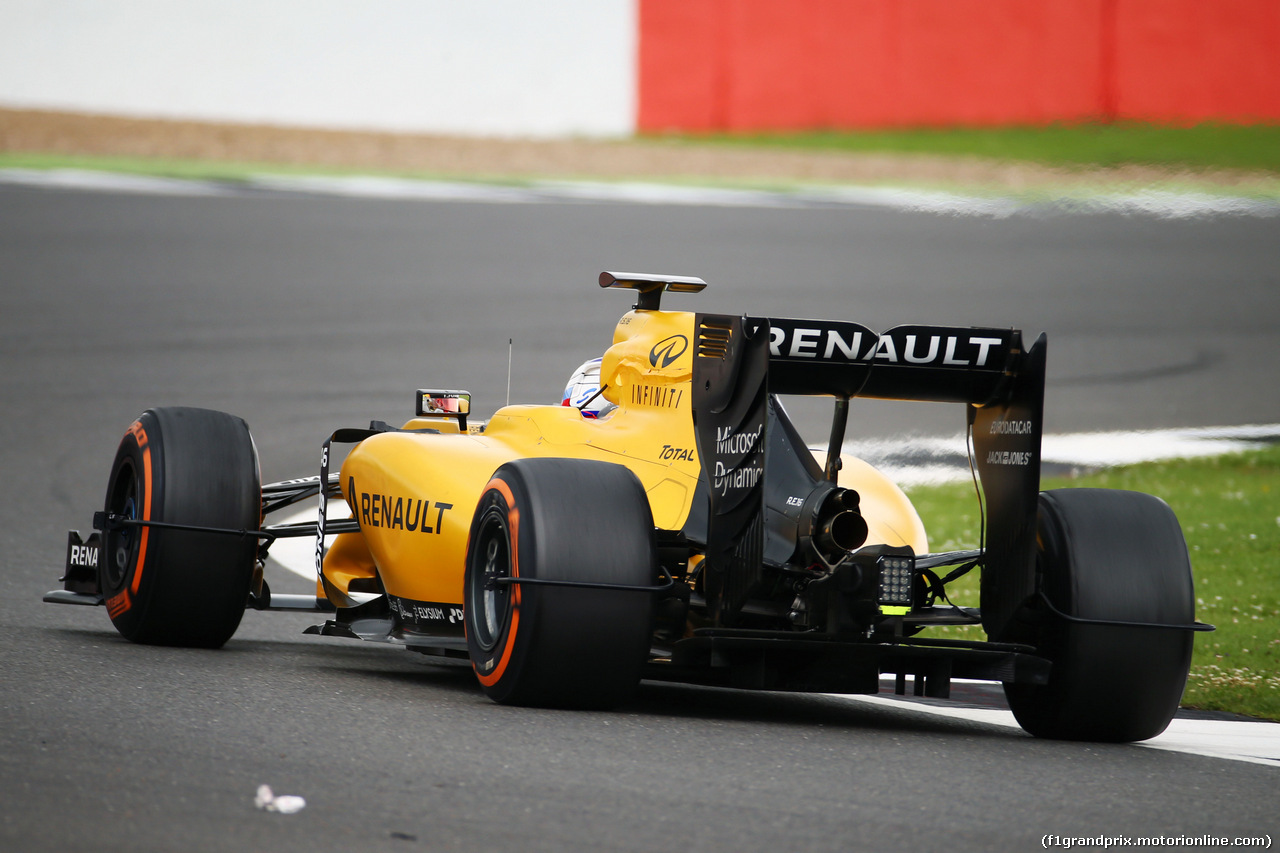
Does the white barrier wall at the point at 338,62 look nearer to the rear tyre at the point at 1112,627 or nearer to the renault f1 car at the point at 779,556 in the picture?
the renault f1 car at the point at 779,556

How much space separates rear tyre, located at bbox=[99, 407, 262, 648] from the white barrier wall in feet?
68.9

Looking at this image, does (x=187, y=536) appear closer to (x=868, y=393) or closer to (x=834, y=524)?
(x=834, y=524)

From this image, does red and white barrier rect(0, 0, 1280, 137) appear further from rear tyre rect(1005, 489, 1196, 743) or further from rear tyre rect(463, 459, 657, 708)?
rear tyre rect(463, 459, 657, 708)

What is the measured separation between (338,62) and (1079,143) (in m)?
11.7

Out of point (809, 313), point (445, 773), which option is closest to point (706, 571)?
point (445, 773)

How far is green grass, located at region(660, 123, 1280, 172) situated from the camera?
2173 centimetres

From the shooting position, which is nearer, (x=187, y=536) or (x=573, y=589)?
(x=573, y=589)

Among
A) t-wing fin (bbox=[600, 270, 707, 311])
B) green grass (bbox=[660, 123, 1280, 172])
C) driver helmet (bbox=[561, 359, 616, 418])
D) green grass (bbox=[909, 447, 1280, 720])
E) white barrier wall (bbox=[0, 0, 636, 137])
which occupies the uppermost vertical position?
white barrier wall (bbox=[0, 0, 636, 137])

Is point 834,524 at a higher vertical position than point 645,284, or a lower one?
lower

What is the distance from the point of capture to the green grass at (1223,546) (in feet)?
27.1

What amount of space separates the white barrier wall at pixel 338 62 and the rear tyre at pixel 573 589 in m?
23.1

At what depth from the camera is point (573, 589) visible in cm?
605

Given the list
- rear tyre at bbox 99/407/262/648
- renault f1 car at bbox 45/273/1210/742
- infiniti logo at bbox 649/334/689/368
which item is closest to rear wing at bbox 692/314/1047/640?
renault f1 car at bbox 45/273/1210/742

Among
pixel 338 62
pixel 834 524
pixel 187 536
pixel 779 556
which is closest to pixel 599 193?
pixel 338 62
